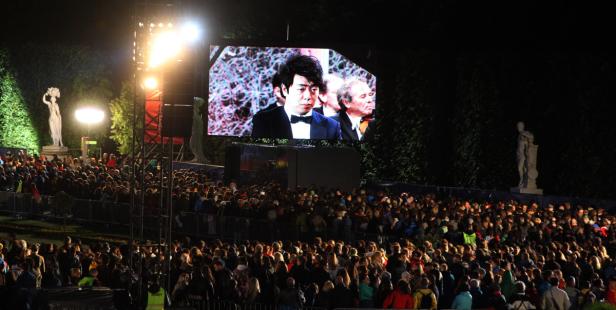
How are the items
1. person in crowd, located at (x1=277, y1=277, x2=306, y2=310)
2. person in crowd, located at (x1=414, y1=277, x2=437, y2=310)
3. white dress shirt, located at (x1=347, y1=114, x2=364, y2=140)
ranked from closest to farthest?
person in crowd, located at (x1=414, y1=277, x2=437, y2=310) < person in crowd, located at (x1=277, y1=277, x2=306, y2=310) < white dress shirt, located at (x1=347, y1=114, x2=364, y2=140)

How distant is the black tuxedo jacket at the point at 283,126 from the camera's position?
4597 cm

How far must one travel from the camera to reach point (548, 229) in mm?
26656

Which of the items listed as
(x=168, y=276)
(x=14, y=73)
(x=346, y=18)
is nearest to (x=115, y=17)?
(x=14, y=73)

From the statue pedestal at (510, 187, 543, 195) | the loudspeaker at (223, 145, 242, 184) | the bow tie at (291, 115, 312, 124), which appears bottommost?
the statue pedestal at (510, 187, 543, 195)

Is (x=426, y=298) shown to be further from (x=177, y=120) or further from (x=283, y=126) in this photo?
(x=283, y=126)

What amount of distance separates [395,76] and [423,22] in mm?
3497

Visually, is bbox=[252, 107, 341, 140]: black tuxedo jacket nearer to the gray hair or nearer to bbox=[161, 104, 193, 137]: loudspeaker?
the gray hair

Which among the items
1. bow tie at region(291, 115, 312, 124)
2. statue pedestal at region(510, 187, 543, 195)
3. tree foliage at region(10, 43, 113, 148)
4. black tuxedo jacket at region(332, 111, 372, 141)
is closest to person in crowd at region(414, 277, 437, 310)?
statue pedestal at region(510, 187, 543, 195)

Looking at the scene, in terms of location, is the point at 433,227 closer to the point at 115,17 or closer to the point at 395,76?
the point at 395,76

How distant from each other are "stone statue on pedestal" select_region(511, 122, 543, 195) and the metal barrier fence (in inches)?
502

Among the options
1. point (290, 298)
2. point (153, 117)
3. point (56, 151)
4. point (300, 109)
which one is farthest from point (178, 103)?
point (56, 151)

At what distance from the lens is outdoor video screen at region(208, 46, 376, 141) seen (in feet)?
150

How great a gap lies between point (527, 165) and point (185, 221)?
529 inches

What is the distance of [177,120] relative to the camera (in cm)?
2069
